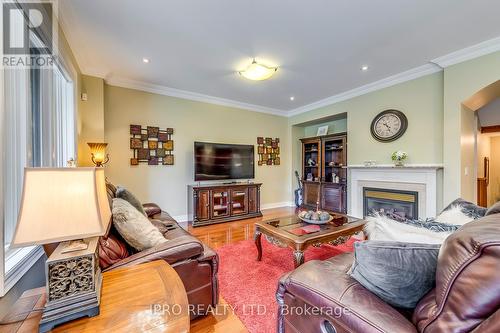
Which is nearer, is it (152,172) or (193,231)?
(193,231)

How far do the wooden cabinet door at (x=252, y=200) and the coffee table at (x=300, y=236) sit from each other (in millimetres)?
2020

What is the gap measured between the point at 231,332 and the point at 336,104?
4560 mm

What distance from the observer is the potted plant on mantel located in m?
3.56

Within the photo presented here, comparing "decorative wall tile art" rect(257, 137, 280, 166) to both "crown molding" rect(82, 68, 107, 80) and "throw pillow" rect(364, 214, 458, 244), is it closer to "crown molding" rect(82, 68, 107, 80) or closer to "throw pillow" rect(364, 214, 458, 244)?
"crown molding" rect(82, 68, 107, 80)

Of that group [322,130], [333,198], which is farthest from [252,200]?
[322,130]

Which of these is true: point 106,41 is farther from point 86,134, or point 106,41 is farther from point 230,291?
point 230,291

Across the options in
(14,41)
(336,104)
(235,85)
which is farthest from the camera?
(336,104)

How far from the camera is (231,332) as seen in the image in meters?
1.47

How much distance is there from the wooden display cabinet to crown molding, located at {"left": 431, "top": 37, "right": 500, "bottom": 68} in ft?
6.34

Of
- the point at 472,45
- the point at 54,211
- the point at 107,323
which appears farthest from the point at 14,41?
the point at 472,45

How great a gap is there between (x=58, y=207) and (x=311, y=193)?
17.1 ft

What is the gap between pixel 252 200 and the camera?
464 centimetres

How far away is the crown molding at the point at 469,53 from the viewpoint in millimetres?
2592

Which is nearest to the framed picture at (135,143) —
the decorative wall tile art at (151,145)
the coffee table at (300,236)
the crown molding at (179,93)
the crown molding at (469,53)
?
the decorative wall tile art at (151,145)
